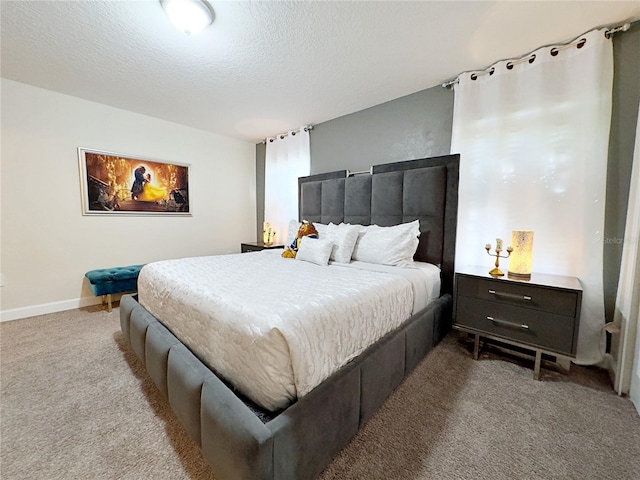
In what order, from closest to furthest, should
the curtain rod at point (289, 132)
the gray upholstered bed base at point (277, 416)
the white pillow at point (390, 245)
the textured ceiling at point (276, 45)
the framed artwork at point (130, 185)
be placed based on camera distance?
the gray upholstered bed base at point (277, 416), the textured ceiling at point (276, 45), the white pillow at point (390, 245), the framed artwork at point (130, 185), the curtain rod at point (289, 132)

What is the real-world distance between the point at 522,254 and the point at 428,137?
146 cm

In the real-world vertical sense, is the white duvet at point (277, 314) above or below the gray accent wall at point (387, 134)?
below

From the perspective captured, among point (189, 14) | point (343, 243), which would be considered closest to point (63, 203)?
point (189, 14)

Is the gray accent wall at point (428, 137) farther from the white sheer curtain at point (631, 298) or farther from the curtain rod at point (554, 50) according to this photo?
the white sheer curtain at point (631, 298)

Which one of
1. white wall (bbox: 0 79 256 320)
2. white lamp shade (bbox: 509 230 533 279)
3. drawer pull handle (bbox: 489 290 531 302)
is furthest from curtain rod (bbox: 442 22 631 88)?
white wall (bbox: 0 79 256 320)

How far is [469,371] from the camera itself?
1.84 metres

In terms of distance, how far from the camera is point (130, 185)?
3.32m

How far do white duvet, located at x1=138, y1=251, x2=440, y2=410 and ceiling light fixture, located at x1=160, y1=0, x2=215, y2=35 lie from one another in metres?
1.69

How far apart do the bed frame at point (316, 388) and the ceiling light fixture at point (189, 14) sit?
2.00 metres

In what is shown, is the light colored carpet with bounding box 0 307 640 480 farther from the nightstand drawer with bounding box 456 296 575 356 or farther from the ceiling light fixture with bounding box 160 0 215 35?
the ceiling light fixture with bounding box 160 0 215 35

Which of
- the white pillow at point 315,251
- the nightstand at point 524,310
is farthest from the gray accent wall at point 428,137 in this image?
the white pillow at point 315,251

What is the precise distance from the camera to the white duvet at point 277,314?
995 millimetres

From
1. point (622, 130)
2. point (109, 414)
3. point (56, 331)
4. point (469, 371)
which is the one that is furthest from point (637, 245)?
point (56, 331)

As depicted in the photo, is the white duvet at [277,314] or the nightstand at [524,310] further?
the nightstand at [524,310]
